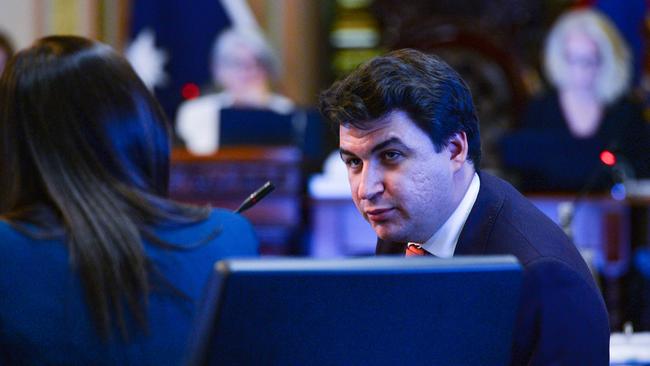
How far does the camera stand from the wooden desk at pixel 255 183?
567cm

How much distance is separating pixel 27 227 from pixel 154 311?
0.24m

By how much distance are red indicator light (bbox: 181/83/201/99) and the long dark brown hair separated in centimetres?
565

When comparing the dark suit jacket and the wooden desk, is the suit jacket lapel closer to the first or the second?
the dark suit jacket

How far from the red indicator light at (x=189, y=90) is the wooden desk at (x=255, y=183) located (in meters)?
1.70

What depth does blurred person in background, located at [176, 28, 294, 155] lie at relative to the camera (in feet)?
21.3

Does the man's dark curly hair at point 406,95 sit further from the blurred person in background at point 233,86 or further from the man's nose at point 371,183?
the blurred person in background at point 233,86

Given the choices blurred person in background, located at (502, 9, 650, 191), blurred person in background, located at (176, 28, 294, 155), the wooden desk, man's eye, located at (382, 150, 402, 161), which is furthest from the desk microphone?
blurred person in background, located at (176, 28, 294, 155)

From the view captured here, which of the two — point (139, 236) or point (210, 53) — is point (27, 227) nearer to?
point (139, 236)

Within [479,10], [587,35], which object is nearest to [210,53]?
[479,10]

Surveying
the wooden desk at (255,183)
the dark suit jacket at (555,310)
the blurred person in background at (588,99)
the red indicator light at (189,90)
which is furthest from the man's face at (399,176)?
the red indicator light at (189,90)

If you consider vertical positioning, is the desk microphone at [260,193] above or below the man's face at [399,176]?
below

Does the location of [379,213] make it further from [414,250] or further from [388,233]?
[414,250]

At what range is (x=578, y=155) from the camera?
5.29 m

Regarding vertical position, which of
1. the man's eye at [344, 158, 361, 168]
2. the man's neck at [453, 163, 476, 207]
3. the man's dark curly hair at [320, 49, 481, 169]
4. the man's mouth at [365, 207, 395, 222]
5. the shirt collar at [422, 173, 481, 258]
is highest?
the man's dark curly hair at [320, 49, 481, 169]
